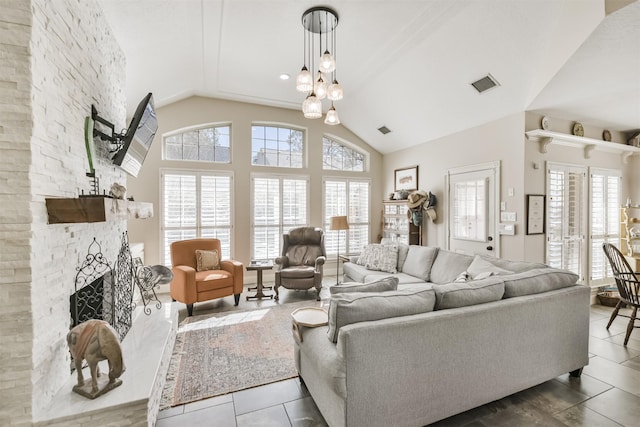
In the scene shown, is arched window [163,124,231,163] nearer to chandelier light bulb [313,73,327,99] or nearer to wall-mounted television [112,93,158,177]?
wall-mounted television [112,93,158,177]

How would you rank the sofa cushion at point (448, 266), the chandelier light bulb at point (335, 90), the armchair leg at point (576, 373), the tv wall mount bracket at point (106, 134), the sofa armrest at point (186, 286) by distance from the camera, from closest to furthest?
1. the tv wall mount bracket at point (106, 134)
2. the armchair leg at point (576, 373)
3. the chandelier light bulb at point (335, 90)
4. the sofa cushion at point (448, 266)
5. the sofa armrest at point (186, 286)

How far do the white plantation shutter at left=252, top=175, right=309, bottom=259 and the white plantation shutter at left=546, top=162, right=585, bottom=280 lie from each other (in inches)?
156

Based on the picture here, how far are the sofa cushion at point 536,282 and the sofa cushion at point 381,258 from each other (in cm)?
195

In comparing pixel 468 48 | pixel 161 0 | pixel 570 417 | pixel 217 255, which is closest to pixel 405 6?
pixel 468 48

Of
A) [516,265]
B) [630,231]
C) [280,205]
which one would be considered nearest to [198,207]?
[280,205]

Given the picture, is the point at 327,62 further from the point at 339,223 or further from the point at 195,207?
the point at 195,207

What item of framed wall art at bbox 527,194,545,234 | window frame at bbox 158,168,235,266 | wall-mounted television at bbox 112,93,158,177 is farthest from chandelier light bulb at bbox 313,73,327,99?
framed wall art at bbox 527,194,545,234

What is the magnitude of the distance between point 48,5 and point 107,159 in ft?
4.05

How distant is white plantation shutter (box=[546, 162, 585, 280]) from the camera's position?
398 cm

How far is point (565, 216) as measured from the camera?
413cm

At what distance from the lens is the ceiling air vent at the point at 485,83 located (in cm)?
356

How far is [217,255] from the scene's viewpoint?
14.6 feet

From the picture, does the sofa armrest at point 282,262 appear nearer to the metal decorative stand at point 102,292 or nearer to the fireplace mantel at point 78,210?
the metal decorative stand at point 102,292

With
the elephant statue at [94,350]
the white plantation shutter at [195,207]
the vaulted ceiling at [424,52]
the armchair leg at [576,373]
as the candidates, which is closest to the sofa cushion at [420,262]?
the armchair leg at [576,373]
